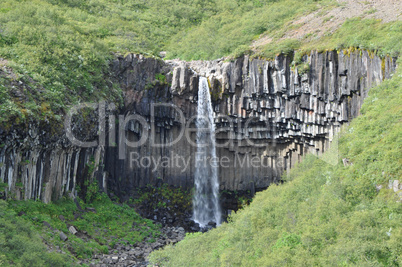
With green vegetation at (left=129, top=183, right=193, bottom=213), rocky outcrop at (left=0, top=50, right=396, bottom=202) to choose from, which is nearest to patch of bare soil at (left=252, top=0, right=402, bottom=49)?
rocky outcrop at (left=0, top=50, right=396, bottom=202)

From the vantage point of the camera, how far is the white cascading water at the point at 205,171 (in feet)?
102

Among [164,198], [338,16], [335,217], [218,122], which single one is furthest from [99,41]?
[335,217]

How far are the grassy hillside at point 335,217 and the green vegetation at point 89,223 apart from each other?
4.71 metres

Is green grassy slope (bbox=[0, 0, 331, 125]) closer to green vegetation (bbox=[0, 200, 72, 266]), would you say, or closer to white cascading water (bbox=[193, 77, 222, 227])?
green vegetation (bbox=[0, 200, 72, 266])

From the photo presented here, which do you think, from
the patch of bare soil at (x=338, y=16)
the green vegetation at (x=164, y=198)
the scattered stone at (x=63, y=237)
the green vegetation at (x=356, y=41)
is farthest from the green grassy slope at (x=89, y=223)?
the patch of bare soil at (x=338, y=16)

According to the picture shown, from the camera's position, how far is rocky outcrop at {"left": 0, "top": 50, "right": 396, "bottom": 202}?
24.7m

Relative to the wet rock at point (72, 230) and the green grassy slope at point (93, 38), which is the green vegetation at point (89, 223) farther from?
the green grassy slope at point (93, 38)

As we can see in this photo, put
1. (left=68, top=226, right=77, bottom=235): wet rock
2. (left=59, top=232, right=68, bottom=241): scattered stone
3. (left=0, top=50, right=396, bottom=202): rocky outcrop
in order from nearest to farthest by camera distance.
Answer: (left=59, top=232, right=68, bottom=241): scattered stone → (left=68, top=226, right=77, bottom=235): wet rock → (left=0, top=50, right=396, bottom=202): rocky outcrop

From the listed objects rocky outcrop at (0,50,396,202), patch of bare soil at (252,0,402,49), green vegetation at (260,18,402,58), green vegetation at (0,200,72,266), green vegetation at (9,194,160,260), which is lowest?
green vegetation at (9,194,160,260)

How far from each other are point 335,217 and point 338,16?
22293mm

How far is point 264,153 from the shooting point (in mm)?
32094

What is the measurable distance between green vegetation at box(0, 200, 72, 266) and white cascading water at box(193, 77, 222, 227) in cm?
1456

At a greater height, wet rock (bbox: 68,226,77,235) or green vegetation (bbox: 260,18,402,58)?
green vegetation (bbox: 260,18,402,58)

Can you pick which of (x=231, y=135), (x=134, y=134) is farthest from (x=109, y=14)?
(x=231, y=135)
